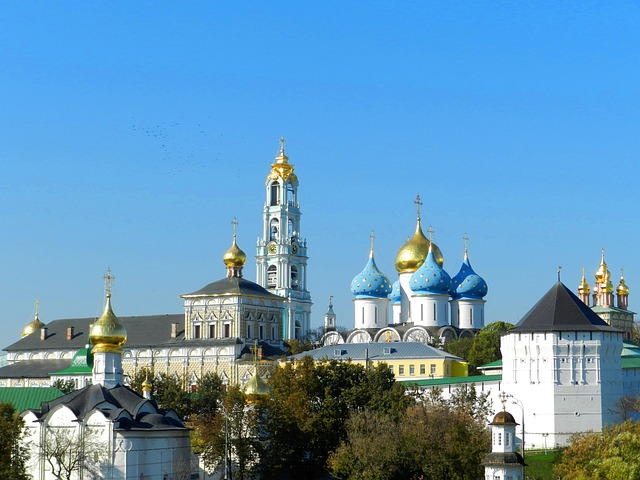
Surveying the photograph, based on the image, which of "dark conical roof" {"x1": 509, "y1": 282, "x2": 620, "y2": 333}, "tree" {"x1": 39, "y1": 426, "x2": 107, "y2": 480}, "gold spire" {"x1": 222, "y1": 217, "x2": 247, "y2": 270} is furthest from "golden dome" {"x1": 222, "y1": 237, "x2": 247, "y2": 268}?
"tree" {"x1": 39, "y1": 426, "x2": 107, "y2": 480}

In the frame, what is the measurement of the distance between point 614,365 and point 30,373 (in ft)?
118

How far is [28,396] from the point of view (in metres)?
56.0

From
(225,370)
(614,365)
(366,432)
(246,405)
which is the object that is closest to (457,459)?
(366,432)

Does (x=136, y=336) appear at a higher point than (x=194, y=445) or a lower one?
higher

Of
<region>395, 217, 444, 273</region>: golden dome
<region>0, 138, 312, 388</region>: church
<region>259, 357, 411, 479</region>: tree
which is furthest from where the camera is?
<region>395, 217, 444, 273</region>: golden dome

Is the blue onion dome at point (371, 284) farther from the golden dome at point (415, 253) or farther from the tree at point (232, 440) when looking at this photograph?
the tree at point (232, 440)

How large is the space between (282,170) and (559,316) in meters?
37.3

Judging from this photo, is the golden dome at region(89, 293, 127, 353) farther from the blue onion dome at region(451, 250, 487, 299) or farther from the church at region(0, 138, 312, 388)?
the blue onion dome at region(451, 250, 487, 299)

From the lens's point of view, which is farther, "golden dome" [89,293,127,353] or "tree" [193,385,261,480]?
"golden dome" [89,293,127,353]

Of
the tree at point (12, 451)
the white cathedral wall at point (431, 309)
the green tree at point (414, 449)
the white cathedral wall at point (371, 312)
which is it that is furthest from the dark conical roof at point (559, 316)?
the white cathedral wall at point (371, 312)

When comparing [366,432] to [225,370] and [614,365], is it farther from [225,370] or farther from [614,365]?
[225,370]

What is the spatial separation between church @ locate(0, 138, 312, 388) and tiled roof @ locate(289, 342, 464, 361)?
2.96 metres

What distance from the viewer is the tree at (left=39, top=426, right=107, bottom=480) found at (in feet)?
134

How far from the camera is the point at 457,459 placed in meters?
42.2
